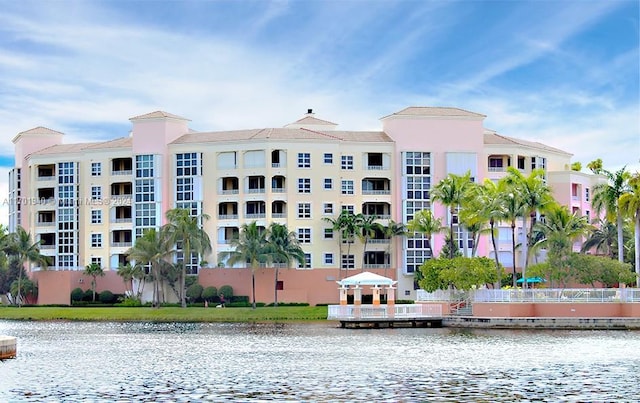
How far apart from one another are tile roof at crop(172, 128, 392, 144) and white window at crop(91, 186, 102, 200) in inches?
410

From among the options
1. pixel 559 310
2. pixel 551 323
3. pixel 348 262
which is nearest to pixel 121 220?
pixel 348 262

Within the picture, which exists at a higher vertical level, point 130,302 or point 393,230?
point 393,230

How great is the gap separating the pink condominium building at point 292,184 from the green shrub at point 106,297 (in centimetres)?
418

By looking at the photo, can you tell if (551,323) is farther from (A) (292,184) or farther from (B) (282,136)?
(B) (282,136)

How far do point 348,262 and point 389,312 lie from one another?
122ft

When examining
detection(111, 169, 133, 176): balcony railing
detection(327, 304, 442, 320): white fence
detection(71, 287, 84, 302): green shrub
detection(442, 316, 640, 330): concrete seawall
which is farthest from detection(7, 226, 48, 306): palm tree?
detection(442, 316, 640, 330): concrete seawall

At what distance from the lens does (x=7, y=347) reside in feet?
178

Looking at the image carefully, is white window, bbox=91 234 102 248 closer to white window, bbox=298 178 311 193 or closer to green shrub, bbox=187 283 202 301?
green shrub, bbox=187 283 202 301

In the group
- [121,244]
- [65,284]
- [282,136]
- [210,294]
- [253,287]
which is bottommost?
[210,294]

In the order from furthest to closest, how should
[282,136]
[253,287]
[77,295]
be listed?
[77,295], [282,136], [253,287]

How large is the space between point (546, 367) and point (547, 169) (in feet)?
264

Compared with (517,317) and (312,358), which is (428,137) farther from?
(312,358)

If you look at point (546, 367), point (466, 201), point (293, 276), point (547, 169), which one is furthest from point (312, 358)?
point (547, 169)

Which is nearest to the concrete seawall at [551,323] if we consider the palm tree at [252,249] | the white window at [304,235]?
the palm tree at [252,249]
